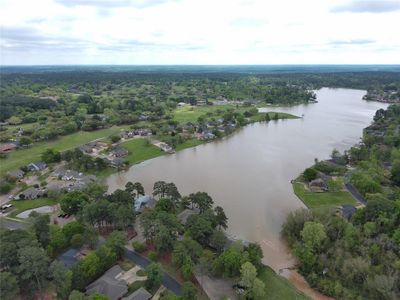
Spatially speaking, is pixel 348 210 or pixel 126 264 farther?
pixel 348 210

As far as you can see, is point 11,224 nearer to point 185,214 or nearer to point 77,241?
point 77,241

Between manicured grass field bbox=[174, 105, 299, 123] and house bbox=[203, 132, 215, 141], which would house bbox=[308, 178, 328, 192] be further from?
manicured grass field bbox=[174, 105, 299, 123]

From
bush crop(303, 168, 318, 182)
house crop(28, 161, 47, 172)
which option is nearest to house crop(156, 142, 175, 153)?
house crop(28, 161, 47, 172)

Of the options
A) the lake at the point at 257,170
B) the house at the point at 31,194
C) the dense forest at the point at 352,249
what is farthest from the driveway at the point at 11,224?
the dense forest at the point at 352,249

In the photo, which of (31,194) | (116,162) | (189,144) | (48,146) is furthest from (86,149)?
(189,144)

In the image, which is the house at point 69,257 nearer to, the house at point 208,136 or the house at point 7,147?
the house at point 7,147

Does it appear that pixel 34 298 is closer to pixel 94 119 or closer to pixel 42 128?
pixel 42 128

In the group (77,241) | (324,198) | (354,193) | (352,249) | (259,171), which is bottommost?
(259,171)
